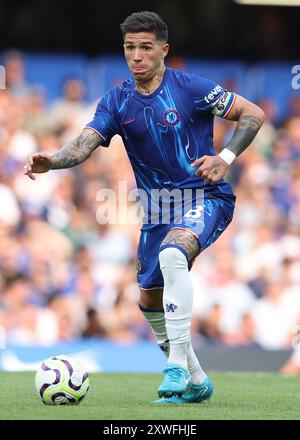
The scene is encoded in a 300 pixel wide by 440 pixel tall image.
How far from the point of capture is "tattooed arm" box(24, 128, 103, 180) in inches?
271

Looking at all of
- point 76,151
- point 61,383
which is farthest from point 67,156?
point 61,383

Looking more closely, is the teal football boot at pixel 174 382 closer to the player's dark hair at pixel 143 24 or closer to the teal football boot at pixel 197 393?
the teal football boot at pixel 197 393

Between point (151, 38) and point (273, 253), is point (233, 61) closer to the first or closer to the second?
point (273, 253)

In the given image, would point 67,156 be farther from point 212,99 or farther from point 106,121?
point 212,99

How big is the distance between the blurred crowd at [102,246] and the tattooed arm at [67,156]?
6.48 metres

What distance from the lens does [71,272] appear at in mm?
14359

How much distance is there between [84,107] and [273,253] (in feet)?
12.3

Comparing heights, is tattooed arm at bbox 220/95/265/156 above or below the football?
above

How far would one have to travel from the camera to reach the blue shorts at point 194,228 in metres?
6.94

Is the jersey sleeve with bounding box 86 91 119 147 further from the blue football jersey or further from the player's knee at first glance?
the player's knee

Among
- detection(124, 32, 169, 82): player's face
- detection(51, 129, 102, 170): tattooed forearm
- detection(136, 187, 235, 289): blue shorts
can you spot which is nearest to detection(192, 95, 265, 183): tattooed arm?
detection(136, 187, 235, 289): blue shorts

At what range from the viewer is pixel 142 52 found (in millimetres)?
7129

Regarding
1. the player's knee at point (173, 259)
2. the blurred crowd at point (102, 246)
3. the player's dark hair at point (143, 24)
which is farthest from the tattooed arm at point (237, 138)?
the blurred crowd at point (102, 246)

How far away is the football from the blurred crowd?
6.57 m
